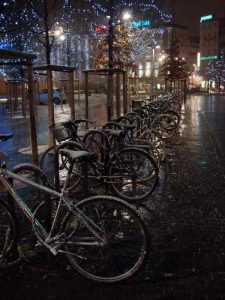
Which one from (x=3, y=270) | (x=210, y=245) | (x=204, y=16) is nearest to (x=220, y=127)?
(x=210, y=245)

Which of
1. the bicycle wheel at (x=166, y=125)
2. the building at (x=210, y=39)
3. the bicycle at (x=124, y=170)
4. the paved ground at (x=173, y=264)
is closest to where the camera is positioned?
the paved ground at (x=173, y=264)

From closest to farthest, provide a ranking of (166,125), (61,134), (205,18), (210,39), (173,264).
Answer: (173,264) < (61,134) < (166,125) < (210,39) < (205,18)

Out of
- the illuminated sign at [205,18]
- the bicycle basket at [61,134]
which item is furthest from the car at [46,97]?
the illuminated sign at [205,18]

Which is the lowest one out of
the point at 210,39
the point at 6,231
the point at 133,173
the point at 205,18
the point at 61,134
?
the point at 6,231

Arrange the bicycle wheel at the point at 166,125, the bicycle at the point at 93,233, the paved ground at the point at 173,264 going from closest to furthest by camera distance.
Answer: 1. the paved ground at the point at 173,264
2. the bicycle at the point at 93,233
3. the bicycle wheel at the point at 166,125

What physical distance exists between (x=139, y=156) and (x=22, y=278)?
9.60 feet

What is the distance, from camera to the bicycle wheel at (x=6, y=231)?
4.00m

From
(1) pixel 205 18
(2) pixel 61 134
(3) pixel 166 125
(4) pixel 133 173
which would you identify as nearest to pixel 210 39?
(1) pixel 205 18

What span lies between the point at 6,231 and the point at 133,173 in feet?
8.35

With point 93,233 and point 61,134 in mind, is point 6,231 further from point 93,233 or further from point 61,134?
point 61,134

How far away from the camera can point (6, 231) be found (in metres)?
4.15

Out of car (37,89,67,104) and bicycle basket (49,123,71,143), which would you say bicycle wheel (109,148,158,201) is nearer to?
bicycle basket (49,123,71,143)

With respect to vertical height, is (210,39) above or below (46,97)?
above

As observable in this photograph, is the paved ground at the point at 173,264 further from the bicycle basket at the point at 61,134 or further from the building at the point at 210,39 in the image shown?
the building at the point at 210,39
